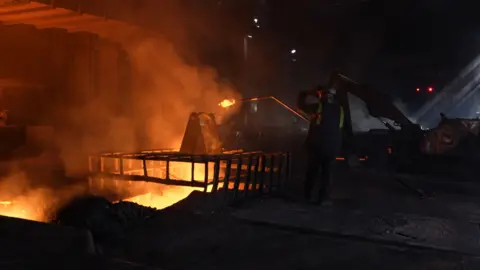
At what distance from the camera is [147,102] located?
1182 cm

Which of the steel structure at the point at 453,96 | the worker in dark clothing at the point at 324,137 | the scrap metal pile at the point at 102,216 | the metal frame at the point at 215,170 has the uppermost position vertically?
the steel structure at the point at 453,96

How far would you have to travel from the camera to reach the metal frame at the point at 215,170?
778 centimetres

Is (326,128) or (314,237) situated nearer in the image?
(314,237)

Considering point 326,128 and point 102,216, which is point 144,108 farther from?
point 102,216

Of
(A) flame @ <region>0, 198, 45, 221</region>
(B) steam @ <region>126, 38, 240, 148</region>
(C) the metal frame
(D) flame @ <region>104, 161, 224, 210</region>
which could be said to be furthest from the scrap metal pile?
(B) steam @ <region>126, 38, 240, 148</region>

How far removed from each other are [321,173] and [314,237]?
1.98 m

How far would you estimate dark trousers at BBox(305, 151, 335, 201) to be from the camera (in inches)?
287

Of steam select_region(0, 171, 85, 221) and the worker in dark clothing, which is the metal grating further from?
the worker in dark clothing

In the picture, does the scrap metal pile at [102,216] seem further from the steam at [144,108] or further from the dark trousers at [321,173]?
the steam at [144,108]

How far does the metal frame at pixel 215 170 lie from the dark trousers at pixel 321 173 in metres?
0.96

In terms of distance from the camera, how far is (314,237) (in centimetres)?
561

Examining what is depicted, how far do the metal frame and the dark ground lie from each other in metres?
0.63

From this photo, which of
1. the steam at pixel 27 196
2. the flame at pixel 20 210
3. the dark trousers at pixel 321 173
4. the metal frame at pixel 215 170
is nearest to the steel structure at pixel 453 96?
the metal frame at pixel 215 170

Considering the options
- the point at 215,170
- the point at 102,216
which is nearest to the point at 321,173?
the point at 215,170
